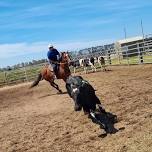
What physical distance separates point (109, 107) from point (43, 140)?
279 centimetres

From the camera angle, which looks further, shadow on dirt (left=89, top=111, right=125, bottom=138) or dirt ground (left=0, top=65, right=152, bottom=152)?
shadow on dirt (left=89, top=111, right=125, bottom=138)

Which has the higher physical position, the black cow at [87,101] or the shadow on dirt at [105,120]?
the black cow at [87,101]

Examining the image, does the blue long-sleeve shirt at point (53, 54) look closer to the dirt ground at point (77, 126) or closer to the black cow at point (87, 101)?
the dirt ground at point (77, 126)

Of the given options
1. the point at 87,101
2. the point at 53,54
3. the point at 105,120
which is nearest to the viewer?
the point at 105,120

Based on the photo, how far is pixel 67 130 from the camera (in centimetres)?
1055

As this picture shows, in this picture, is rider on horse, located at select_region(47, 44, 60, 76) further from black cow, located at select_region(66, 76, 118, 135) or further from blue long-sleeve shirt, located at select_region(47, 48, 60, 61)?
black cow, located at select_region(66, 76, 118, 135)

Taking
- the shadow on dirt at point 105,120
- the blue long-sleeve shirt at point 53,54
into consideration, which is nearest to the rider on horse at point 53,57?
the blue long-sleeve shirt at point 53,54

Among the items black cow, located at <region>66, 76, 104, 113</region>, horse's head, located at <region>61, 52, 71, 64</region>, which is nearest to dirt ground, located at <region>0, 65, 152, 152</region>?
black cow, located at <region>66, 76, 104, 113</region>

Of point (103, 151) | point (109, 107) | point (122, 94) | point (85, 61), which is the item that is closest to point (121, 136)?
point (103, 151)

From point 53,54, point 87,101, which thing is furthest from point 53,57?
point 87,101

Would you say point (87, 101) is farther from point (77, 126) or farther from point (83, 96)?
point (77, 126)

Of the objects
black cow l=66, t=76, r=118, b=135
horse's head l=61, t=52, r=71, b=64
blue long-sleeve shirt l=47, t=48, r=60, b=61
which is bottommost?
black cow l=66, t=76, r=118, b=135

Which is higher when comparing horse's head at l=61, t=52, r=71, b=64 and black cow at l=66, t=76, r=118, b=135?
horse's head at l=61, t=52, r=71, b=64

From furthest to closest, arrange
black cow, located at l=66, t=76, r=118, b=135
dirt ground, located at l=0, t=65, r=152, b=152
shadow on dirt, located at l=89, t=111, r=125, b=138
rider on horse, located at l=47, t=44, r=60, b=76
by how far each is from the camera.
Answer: rider on horse, located at l=47, t=44, r=60, b=76 → black cow, located at l=66, t=76, r=118, b=135 → shadow on dirt, located at l=89, t=111, r=125, b=138 → dirt ground, located at l=0, t=65, r=152, b=152
